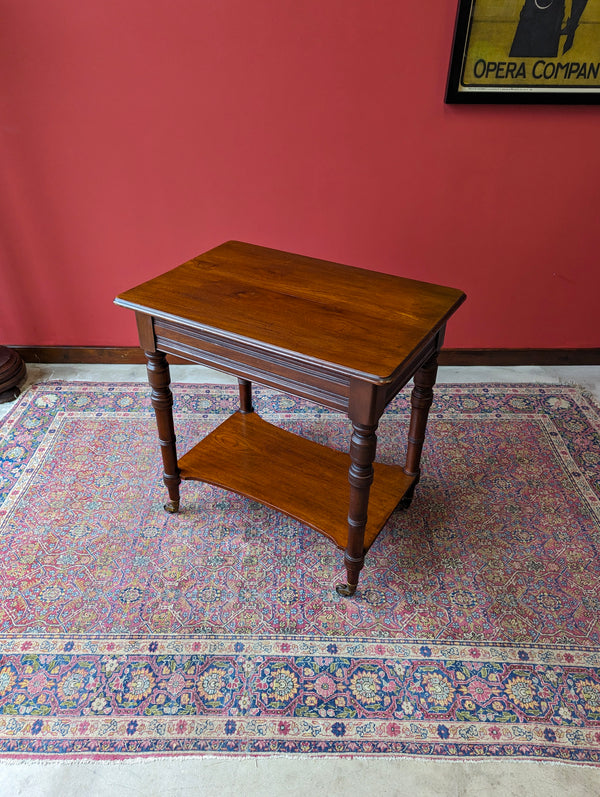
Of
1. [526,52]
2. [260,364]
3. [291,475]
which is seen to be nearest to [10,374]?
[291,475]

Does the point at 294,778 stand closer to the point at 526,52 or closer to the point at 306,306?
the point at 306,306

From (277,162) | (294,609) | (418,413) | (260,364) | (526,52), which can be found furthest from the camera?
(277,162)

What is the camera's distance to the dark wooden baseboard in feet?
10.6

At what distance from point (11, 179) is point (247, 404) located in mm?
1645

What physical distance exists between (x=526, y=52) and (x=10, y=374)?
2850 mm

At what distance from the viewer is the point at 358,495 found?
172 cm

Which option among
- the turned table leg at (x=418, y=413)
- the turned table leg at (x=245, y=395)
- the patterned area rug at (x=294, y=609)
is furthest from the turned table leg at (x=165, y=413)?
the turned table leg at (x=418, y=413)

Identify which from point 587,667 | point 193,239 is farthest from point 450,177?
point 587,667

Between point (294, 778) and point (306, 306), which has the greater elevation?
point (306, 306)

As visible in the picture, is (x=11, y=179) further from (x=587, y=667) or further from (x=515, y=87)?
(x=587, y=667)

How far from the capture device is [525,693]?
171 cm

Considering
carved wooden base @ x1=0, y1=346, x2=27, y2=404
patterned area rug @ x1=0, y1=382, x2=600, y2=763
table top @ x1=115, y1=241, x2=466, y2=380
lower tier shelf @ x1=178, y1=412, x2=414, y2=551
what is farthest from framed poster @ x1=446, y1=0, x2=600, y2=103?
carved wooden base @ x1=0, y1=346, x2=27, y2=404

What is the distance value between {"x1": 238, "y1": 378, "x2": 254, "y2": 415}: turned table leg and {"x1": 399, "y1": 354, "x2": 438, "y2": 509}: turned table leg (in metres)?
0.75

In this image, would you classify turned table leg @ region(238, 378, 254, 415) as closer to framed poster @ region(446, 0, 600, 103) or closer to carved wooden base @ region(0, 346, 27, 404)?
carved wooden base @ region(0, 346, 27, 404)
